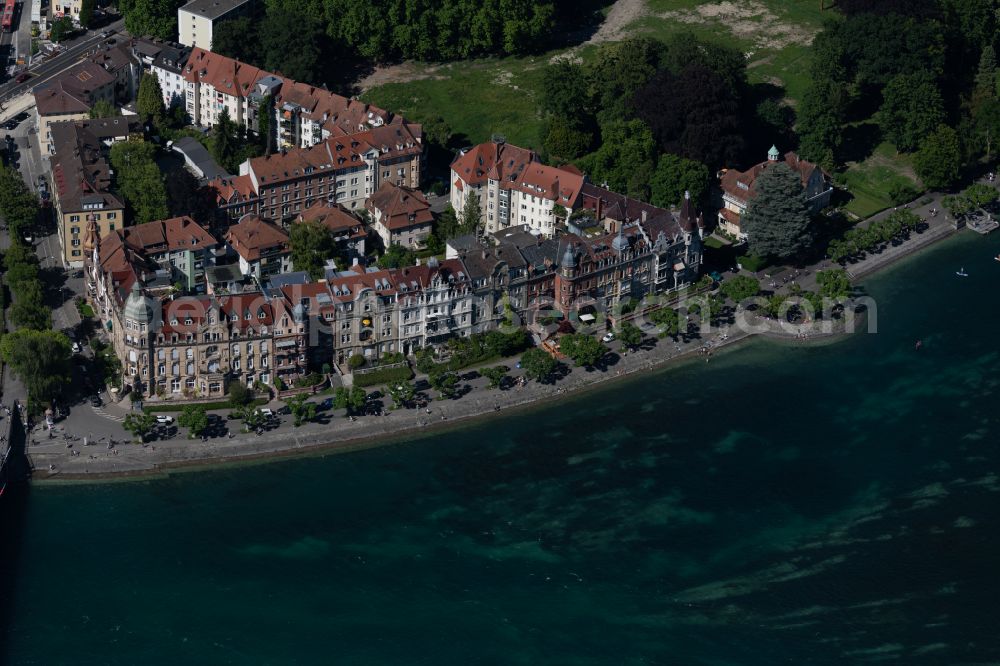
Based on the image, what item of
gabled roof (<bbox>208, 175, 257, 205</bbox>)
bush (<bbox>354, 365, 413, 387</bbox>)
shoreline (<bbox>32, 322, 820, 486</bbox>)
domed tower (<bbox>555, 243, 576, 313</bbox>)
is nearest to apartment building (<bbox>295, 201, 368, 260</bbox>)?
gabled roof (<bbox>208, 175, 257, 205</bbox>)

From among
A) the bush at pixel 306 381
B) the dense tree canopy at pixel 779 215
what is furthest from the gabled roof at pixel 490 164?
the bush at pixel 306 381

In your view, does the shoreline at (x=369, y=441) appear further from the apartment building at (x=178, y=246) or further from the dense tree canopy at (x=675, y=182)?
the apartment building at (x=178, y=246)

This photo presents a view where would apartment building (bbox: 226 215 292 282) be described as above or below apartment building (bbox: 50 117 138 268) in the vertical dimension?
below

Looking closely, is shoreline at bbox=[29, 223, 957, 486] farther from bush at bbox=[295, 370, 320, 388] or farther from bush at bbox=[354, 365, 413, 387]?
bush at bbox=[295, 370, 320, 388]

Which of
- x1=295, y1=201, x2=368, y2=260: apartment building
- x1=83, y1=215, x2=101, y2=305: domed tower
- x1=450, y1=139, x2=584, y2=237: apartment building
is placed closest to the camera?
x1=83, y1=215, x2=101, y2=305: domed tower

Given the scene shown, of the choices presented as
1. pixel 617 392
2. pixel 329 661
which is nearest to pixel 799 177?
pixel 617 392

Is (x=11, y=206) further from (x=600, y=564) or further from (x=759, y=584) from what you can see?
(x=759, y=584)
